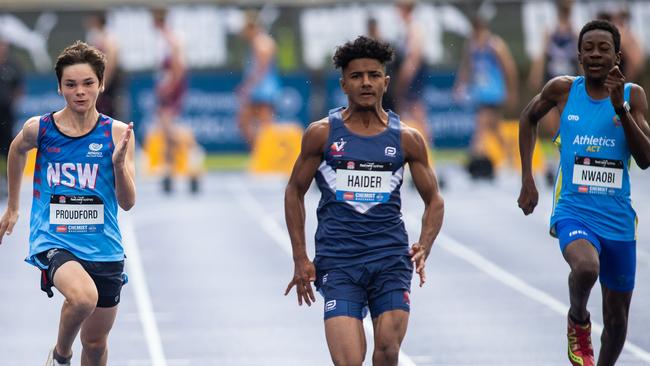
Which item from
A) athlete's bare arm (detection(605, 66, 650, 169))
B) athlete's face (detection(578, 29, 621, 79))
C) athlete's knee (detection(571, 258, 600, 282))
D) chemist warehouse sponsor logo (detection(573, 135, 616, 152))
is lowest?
athlete's knee (detection(571, 258, 600, 282))

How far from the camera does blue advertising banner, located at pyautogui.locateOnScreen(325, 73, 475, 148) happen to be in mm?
27297

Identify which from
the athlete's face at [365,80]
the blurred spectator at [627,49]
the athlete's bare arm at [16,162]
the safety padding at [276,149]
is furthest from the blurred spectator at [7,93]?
the athlete's face at [365,80]

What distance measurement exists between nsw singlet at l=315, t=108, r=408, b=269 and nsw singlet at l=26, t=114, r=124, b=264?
1.20 m

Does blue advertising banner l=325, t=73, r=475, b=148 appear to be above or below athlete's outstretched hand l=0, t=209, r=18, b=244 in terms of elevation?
below

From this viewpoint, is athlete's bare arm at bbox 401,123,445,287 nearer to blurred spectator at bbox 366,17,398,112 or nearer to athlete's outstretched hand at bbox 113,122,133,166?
athlete's outstretched hand at bbox 113,122,133,166

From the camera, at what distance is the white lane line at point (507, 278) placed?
10547 millimetres

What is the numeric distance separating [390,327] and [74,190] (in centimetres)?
184

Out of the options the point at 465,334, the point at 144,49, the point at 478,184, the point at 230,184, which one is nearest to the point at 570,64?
the point at 478,184

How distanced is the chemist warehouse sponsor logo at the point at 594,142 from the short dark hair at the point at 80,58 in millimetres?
2657

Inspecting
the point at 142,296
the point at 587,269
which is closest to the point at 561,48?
the point at 142,296

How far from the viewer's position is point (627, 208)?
27.6ft

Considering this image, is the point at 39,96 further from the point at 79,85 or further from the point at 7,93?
Answer: the point at 79,85

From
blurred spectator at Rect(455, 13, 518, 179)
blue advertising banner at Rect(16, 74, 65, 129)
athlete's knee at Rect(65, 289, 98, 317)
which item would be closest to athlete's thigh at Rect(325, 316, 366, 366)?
athlete's knee at Rect(65, 289, 98, 317)

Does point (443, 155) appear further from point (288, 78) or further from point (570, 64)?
point (570, 64)
